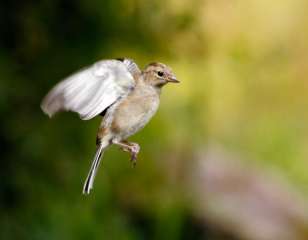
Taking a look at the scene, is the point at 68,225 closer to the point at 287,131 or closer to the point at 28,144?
the point at 28,144

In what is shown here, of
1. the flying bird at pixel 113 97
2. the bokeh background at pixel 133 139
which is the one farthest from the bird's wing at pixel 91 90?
the bokeh background at pixel 133 139

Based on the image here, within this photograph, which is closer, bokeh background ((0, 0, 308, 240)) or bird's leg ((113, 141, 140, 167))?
bird's leg ((113, 141, 140, 167))

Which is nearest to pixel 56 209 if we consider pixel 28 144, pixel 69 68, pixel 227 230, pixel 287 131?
pixel 28 144

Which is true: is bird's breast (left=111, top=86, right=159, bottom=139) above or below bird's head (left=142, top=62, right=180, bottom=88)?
below

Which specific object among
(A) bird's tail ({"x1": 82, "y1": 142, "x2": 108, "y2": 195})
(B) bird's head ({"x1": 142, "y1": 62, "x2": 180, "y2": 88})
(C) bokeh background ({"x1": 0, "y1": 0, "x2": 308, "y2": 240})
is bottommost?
(A) bird's tail ({"x1": 82, "y1": 142, "x2": 108, "y2": 195})

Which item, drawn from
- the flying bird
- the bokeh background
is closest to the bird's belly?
the flying bird

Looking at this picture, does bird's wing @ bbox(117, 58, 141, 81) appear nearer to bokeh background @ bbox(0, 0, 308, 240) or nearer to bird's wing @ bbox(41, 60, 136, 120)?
bird's wing @ bbox(41, 60, 136, 120)

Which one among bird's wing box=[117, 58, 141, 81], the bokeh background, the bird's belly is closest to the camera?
the bird's belly

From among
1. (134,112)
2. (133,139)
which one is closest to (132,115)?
(134,112)
